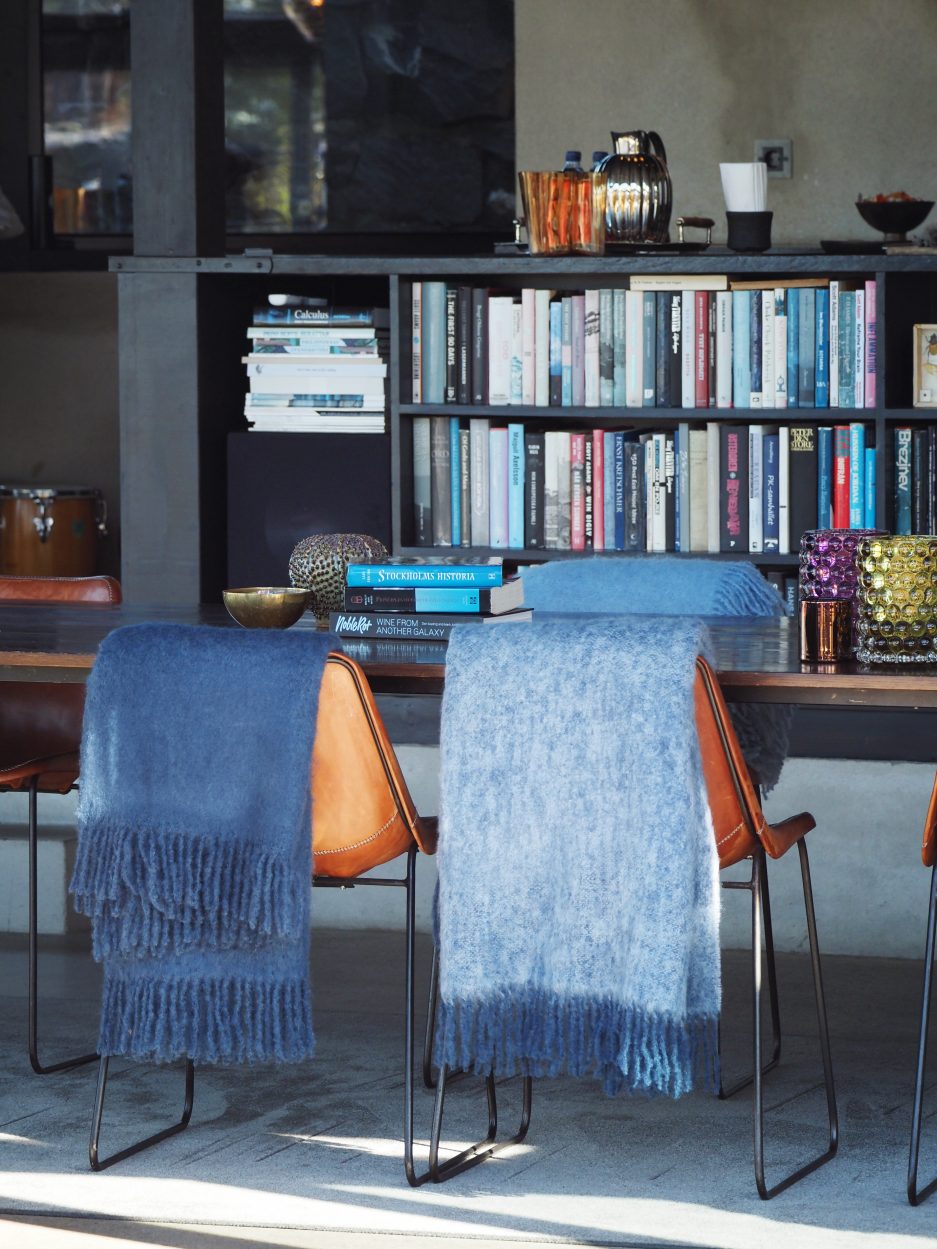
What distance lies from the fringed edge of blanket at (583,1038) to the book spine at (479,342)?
2.59 meters

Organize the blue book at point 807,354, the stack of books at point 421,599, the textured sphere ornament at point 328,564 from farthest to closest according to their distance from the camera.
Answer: the blue book at point 807,354, the textured sphere ornament at point 328,564, the stack of books at point 421,599

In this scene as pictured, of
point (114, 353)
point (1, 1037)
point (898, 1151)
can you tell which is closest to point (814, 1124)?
point (898, 1151)

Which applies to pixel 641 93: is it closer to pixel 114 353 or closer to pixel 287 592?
pixel 114 353

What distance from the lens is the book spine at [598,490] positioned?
198 inches

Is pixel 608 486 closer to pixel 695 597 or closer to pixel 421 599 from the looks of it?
pixel 695 597

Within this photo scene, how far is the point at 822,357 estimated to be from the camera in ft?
16.0

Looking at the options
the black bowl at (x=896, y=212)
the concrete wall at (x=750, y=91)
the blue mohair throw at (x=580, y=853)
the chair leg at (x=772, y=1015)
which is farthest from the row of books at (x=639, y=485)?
the blue mohair throw at (x=580, y=853)

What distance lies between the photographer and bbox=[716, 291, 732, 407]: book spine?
4922 millimetres

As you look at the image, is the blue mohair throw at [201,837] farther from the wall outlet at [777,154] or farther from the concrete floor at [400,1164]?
the wall outlet at [777,154]

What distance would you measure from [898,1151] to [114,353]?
5.98m

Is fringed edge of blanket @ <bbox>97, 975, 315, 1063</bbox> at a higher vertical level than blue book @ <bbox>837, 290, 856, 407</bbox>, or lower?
lower

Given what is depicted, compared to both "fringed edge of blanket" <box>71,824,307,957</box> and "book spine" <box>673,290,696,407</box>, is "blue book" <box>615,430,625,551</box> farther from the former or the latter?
"fringed edge of blanket" <box>71,824,307,957</box>

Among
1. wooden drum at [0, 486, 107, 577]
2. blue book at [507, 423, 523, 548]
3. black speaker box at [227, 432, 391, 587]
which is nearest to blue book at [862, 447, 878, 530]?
blue book at [507, 423, 523, 548]

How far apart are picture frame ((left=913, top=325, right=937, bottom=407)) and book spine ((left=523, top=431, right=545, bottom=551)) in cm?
96
